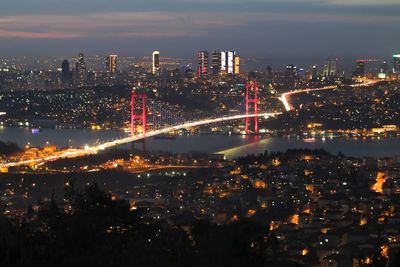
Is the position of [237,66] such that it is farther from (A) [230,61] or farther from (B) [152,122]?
(B) [152,122]

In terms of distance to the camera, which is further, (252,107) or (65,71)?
(65,71)

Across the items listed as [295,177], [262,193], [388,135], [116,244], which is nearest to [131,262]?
[116,244]

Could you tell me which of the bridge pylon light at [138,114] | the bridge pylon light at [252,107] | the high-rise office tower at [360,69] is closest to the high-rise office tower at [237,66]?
the high-rise office tower at [360,69]

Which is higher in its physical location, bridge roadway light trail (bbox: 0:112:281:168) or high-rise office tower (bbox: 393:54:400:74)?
high-rise office tower (bbox: 393:54:400:74)

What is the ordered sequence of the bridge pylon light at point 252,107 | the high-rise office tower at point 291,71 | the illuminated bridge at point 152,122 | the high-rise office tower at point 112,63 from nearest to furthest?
the illuminated bridge at point 152,122, the bridge pylon light at point 252,107, the high-rise office tower at point 291,71, the high-rise office tower at point 112,63

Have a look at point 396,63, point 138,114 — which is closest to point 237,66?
point 396,63

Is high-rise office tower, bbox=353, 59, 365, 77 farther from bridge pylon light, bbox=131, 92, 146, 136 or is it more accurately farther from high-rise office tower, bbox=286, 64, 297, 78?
bridge pylon light, bbox=131, 92, 146, 136

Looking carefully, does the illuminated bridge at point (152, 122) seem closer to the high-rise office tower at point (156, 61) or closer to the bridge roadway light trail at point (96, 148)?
the bridge roadway light trail at point (96, 148)

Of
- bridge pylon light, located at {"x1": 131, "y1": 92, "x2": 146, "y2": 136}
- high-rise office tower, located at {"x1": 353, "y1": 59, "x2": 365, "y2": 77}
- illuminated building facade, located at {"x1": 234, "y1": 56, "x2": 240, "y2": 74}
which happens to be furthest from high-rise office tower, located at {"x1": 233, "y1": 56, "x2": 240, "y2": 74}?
bridge pylon light, located at {"x1": 131, "y1": 92, "x2": 146, "y2": 136}

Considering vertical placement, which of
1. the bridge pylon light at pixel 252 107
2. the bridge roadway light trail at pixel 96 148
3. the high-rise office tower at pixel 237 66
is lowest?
the bridge pylon light at pixel 252 107

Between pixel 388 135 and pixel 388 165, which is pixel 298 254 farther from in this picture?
pixel 388 135

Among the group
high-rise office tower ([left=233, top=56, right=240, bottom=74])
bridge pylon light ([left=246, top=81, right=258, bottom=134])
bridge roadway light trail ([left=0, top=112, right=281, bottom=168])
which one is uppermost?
high-rise office tower ([left=233, top=56, right=240, bottom=74])
